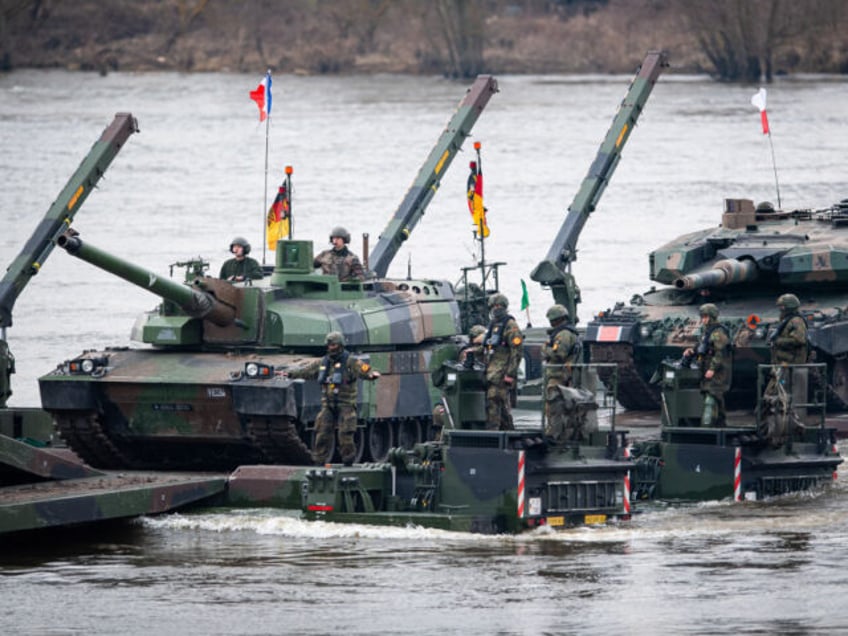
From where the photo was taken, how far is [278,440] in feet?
84.0

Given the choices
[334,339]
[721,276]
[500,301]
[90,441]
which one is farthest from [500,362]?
[721,276]

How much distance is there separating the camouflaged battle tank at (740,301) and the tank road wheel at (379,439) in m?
4.62

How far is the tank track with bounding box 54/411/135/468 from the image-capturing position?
2609 centimetres

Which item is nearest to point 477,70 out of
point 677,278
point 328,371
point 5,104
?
point 5,104

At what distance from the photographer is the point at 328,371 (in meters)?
24.8

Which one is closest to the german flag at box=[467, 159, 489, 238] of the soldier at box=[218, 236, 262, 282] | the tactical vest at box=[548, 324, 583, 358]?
the soldier at box=[218, 236, 262, 282]

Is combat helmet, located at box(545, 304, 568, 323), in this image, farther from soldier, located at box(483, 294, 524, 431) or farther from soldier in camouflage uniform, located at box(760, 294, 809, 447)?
soldier in camouflage uniform, located at box(760, 294, 809, 447)

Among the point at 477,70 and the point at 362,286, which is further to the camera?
the point at 477,70

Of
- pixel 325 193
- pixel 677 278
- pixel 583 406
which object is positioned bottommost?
pixel 583 406

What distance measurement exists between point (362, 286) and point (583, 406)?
4.55 meters

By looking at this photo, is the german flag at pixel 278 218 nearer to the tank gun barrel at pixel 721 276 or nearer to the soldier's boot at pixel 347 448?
the tank gun barrel at pixel 721 276

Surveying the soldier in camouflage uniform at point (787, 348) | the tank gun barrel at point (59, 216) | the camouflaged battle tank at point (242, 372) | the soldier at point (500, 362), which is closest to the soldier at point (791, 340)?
the soldier in camouflage uniform at point (787, 348)

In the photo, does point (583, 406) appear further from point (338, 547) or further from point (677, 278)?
point (677, 278)

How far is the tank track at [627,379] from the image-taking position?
3228 centimetres
